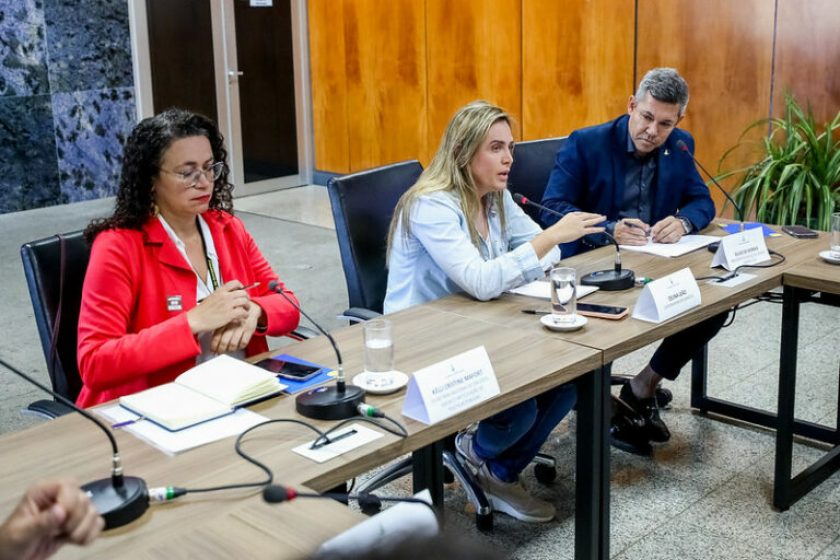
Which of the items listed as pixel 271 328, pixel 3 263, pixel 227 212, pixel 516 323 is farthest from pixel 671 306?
pixel 3 263

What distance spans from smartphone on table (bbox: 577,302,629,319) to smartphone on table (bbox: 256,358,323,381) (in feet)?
2.27

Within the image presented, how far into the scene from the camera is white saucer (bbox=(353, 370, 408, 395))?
1858mm

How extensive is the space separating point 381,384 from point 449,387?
0.53ft

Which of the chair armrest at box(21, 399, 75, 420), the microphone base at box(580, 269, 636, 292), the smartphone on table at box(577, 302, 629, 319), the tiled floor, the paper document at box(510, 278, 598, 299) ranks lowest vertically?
the tiled floor

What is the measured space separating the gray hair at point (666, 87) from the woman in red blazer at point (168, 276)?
133 centimetres

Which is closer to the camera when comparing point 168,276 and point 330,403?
point 330,403

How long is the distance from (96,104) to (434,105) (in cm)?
239

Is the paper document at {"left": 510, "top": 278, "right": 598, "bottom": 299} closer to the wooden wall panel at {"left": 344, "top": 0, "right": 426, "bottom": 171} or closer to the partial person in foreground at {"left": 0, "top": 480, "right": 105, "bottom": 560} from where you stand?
the partial person in foreground at {"left": 0, "top": 480, "right": 105, "bottom": 560}

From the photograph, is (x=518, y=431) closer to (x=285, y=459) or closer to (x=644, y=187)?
(x=285, y=459)

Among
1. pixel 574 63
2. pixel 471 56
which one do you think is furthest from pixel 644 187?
pixel 471 56

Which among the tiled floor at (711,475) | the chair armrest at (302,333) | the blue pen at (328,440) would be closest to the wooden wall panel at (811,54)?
the tiled floor at (711,475)

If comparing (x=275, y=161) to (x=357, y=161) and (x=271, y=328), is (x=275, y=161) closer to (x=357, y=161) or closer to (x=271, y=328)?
(x=357, y=161)

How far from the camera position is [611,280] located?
2514mm

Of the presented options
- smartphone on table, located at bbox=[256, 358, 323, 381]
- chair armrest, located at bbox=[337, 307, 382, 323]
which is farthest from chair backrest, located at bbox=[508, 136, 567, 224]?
smartphone on table, located at bbox=[256, 358, 323, 381]
